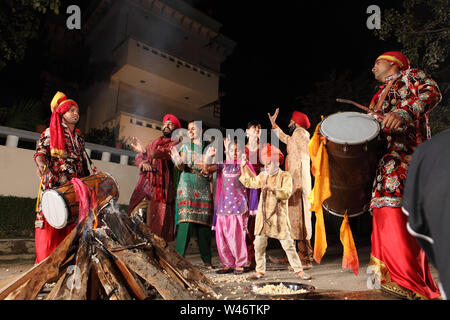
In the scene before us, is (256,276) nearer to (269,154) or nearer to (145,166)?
(269,154)

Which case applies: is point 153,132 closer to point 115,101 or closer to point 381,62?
point 115,101

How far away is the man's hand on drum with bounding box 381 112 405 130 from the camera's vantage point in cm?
223

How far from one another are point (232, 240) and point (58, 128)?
7.91 ft

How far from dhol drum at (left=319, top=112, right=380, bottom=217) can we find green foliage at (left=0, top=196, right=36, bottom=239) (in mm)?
4736

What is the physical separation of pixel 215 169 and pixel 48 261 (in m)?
2.37

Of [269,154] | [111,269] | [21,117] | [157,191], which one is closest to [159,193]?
[157,191]

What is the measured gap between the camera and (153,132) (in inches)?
456

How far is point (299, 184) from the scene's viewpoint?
431 cm

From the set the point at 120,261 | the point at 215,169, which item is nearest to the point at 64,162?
the point at 120,261

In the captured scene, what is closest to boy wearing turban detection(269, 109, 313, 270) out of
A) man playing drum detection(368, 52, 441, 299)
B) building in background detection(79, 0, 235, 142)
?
man playing drum detection(368, 52, 441, 299)

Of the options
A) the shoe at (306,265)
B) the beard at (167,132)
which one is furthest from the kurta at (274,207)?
the beard at (167,132)

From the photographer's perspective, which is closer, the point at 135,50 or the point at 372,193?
the point at 372,193

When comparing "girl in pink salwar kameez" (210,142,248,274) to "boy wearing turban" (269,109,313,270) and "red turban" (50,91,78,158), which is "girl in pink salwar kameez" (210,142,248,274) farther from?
"red turban" (50,91,78,158)
